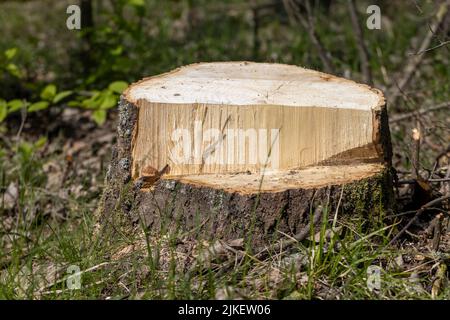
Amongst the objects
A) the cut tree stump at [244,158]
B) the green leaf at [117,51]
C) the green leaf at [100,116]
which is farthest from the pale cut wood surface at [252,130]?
the green leaf at [117,51]

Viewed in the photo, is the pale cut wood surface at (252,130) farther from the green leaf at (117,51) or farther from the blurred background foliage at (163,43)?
the green leaf at (117,51)

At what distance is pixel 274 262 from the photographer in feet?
9.04

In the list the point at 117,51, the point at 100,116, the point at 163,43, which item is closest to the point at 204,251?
the point at 100,116

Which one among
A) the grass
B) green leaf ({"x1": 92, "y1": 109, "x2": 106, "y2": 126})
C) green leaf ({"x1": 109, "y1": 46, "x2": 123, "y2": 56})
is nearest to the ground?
the grass

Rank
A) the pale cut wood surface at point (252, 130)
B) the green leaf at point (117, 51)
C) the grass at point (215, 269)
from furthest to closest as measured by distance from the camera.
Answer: the green leaf at point (117, 51) < the pale cut wood surface at point (252, 130) < the grass at point (215, 269)

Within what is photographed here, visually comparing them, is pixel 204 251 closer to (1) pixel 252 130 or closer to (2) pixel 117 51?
(1) pixel 252 130

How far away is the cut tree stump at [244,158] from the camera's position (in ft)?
9.24

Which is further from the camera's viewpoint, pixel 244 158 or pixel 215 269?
pixel 244 158

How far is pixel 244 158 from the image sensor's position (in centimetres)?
300

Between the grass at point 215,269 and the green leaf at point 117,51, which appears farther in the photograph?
the green leaf at point 117,51

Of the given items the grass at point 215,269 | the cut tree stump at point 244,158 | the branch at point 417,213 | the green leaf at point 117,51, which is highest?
the green leaf at point 117,51

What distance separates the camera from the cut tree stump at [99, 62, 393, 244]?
2.82m

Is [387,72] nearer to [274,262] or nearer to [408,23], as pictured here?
[408,23]

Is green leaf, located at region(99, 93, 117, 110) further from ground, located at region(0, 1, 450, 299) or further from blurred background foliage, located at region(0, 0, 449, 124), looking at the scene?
ground, located at region(0, 1, 450, 299)
